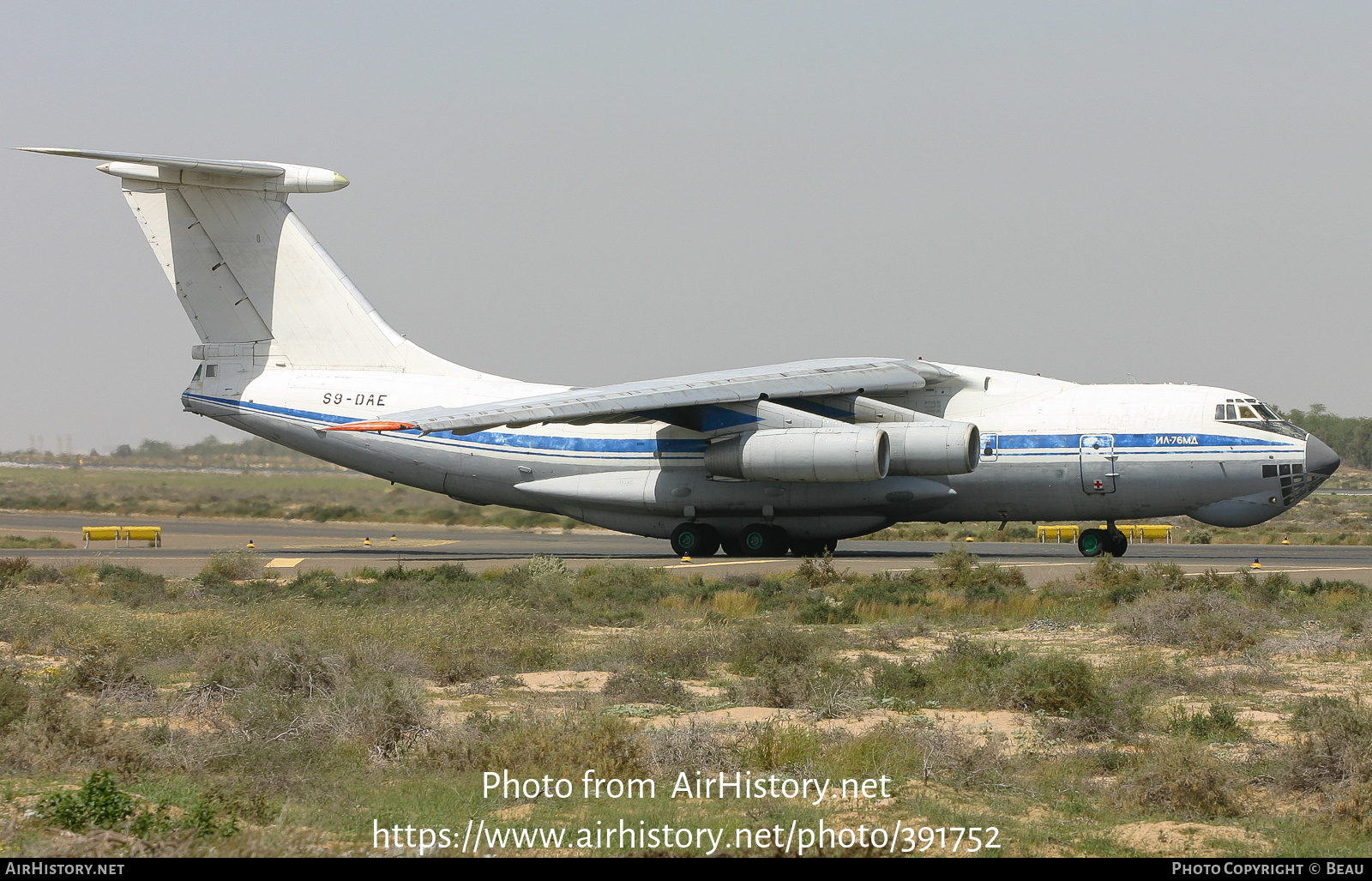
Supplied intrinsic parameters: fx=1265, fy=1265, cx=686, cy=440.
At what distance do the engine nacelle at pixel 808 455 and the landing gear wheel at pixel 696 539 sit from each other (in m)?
2.12

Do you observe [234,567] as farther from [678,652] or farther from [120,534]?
[120,534]

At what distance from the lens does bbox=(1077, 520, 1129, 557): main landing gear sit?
67.1 feet

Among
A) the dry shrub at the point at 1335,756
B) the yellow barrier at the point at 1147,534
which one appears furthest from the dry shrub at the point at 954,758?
the yellow barrier at the point at 1147,534

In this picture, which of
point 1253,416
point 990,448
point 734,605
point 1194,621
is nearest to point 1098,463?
point 990,448

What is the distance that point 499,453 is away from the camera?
21766mm

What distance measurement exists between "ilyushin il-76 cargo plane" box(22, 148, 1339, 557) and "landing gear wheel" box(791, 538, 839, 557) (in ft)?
0.23

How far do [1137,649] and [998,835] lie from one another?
6326 mm

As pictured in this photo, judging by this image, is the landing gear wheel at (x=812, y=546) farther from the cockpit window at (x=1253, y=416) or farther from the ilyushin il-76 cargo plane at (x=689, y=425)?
the cockpit window at (x=1253, y=416)

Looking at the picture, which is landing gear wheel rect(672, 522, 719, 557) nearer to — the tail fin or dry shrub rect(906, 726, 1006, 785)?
the tail fin

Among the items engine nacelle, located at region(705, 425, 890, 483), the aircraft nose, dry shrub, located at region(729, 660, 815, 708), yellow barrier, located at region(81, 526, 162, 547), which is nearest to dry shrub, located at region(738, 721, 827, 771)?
dry shrub, located at region(729, 660, 815, 708)

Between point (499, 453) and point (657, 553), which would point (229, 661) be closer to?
point (499, 453)

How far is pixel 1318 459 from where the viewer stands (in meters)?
18.7

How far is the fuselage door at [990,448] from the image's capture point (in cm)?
1964

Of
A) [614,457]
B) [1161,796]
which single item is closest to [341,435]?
[614,457]
